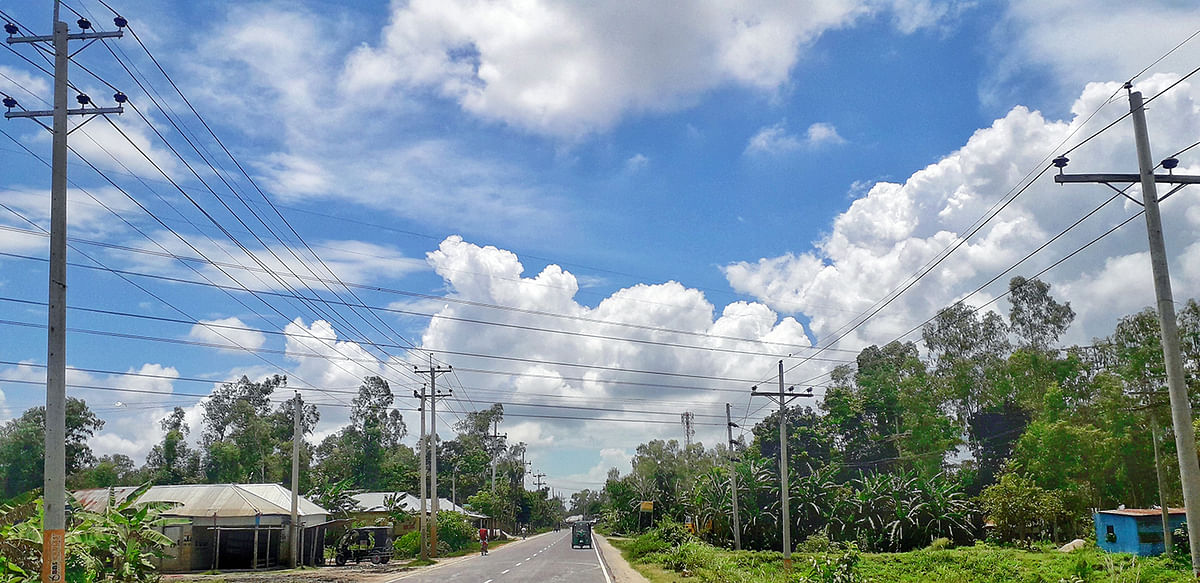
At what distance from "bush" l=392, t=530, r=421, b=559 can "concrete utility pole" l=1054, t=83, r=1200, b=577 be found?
4566 cm

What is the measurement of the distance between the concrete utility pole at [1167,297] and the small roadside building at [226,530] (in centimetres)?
3555

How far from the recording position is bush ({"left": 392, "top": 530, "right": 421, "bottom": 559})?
181 feet

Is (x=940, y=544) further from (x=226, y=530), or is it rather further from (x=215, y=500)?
(x=215, y=500)

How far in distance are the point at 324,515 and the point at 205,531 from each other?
314 inches

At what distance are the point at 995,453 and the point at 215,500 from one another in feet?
177

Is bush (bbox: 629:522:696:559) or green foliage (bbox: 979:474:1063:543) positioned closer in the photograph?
green foliage (bbox: 979:474:1063:543)

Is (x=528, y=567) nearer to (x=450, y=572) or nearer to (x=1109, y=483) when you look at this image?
(x=450, y=572)

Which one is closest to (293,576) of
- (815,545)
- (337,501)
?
(337,501)

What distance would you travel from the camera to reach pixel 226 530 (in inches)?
1582

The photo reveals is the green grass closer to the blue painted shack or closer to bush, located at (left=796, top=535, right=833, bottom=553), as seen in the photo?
the blue painted shack

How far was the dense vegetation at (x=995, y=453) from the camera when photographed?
5247 centimetres

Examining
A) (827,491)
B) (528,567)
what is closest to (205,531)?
(528,567)

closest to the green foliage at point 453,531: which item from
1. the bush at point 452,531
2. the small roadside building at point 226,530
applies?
the bush at point 452,531

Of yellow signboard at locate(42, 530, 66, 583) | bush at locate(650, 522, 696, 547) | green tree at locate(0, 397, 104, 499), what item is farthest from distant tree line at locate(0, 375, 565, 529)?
yellow signboard at locate(42, 530, 66, 583)
